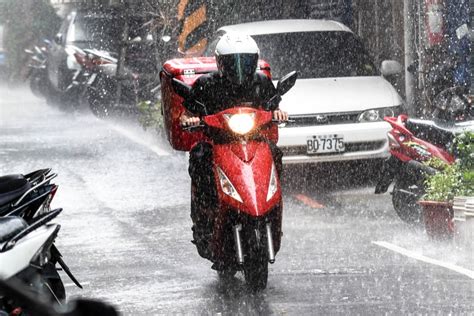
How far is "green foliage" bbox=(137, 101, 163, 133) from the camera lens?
20.2 m

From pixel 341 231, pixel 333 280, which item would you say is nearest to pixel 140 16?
pixel 341 231

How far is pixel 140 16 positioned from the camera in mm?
24141

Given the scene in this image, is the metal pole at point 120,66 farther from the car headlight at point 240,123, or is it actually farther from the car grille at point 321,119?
the car headlight at point 240,123

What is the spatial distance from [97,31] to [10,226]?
70.9 feet

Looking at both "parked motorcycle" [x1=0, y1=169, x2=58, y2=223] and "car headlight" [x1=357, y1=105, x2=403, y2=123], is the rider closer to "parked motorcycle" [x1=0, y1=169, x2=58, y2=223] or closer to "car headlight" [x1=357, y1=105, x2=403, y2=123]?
"parked motorcycle" [x1=0, y1=169, x2=58, y2=223]

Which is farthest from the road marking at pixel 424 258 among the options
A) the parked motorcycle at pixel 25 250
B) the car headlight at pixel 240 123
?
the parked motorcycle at pixel 25 250

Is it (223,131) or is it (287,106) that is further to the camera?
(287,106)

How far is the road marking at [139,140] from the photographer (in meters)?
18.2

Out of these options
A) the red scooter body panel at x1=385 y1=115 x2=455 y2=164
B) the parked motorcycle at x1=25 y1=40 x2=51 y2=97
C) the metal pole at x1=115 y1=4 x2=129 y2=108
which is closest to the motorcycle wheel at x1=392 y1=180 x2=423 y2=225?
the red scooter body panel at x1=385 y1=115 x2=455 y2=164

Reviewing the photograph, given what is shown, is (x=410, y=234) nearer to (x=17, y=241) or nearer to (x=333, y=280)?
(x=333, y=280)

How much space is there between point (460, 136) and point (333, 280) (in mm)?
2227

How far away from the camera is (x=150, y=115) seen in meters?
20.8

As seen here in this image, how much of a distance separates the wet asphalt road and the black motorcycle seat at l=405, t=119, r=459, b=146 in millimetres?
788

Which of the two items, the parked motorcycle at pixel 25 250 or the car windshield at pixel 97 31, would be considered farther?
the car windshield at pixel 97 31
